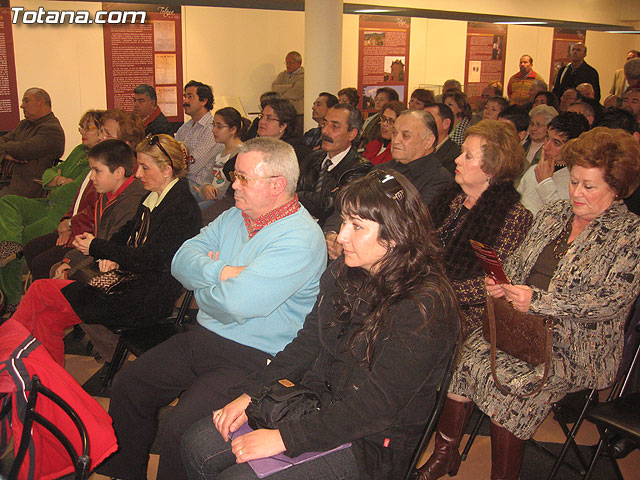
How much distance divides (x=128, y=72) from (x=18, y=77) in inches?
48.8

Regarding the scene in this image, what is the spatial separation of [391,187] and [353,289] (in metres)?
0.35

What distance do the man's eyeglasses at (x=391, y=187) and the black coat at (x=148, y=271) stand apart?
1.43m

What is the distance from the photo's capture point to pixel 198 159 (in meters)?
5.23

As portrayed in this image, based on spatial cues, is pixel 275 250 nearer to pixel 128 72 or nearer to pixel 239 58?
pixel 128 72

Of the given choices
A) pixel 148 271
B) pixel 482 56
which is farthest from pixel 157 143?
pixel 482 56

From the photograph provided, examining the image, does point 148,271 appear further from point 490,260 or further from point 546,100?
point 546,100

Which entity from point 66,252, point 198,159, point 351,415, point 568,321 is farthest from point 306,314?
point 198,159

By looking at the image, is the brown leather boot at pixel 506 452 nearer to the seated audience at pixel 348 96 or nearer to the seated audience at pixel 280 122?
the seated audience at pixel 280 122

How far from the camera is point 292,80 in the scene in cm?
833

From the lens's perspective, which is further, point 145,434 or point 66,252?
point 66,252

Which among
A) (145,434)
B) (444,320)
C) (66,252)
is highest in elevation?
(444,320)

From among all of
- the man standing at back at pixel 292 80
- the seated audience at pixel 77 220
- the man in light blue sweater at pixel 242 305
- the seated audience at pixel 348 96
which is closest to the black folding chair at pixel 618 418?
the man in light blue sweater at pixel 242 305

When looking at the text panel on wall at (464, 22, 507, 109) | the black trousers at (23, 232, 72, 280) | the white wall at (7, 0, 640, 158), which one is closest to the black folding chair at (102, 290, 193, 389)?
the black trousers at (23, 232, 72, 280)

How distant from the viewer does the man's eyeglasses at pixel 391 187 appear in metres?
1.81
